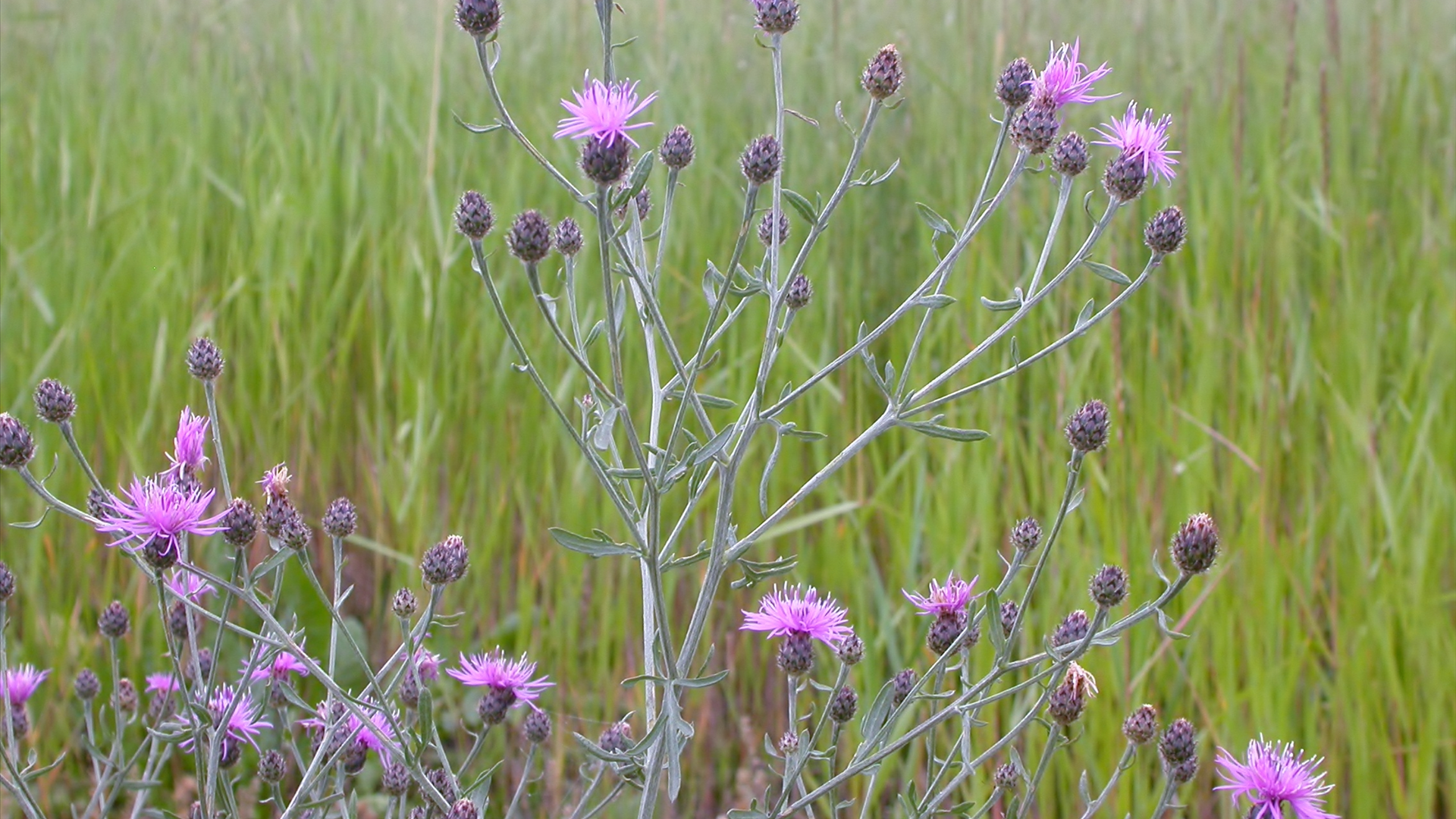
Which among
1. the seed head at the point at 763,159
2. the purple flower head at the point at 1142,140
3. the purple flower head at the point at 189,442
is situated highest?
the purple flower head at the point at 1142,140

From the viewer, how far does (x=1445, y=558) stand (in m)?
2.16

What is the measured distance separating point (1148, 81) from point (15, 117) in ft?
9.14

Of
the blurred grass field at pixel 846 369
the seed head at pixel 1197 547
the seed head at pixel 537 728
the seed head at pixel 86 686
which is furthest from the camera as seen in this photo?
the blurred grass field at pixel 846 369

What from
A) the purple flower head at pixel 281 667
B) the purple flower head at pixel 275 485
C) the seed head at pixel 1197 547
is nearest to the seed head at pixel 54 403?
the purple flower head at pixel 275 485

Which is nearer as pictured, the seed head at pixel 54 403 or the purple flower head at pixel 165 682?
the seed head at pixel 54 403

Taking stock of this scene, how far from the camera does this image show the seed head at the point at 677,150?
1.33 m

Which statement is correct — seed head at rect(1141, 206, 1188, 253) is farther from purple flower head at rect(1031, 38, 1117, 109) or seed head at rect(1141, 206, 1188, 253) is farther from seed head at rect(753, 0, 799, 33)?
seed head at rect(753, 0, 799, 33)

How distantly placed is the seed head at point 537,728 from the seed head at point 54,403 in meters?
0.55

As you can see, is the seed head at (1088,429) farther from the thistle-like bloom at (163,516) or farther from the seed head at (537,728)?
the thistle-like bloom at (163,516)

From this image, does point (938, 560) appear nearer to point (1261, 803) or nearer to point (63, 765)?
point (1261, 803)

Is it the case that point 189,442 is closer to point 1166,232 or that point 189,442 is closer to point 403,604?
point 403,604

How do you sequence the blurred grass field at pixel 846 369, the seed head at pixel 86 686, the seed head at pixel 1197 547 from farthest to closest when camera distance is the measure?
1. the blurred grass field at pixel 846 369
2. the seed head at pixel 86 686
3. the seed head at pixel 1197 547

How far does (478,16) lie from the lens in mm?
1243

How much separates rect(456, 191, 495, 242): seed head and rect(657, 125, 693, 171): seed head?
0.18 metres
